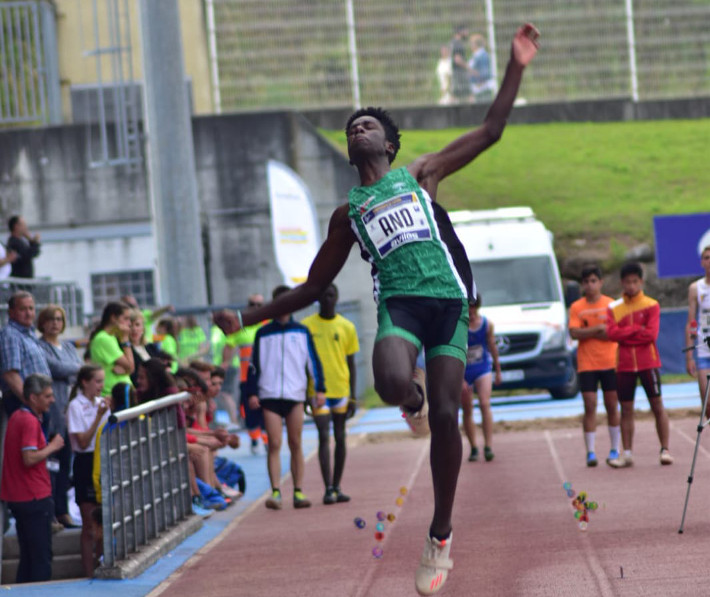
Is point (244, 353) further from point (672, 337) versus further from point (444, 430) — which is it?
point (444, 430)

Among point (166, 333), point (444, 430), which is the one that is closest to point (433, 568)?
point (444, 430)

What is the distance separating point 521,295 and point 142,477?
42.4 feet

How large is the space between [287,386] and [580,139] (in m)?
25.4

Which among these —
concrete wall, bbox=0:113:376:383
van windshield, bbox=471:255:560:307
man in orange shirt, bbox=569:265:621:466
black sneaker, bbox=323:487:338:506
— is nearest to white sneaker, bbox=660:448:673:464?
man in orange shirt, bbox=569:265:621:466

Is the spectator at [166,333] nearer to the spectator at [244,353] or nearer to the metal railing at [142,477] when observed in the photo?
the spectator at [244,353]

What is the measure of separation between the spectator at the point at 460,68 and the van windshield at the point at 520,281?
12.7 metres

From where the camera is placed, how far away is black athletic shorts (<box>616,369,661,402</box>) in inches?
531

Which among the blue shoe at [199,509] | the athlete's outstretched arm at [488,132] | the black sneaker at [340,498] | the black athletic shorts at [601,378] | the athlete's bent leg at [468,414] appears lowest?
the black sneaker at [340,498]

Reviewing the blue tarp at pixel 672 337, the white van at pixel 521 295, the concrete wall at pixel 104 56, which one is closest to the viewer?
the white van at pixel 521 295

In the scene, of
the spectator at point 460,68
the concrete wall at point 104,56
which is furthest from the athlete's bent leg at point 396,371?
the spectator at point 460,68

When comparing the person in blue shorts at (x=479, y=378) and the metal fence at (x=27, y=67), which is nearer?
the person in blue shorts at (x=479, y=378)

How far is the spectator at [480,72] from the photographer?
34.0 metres

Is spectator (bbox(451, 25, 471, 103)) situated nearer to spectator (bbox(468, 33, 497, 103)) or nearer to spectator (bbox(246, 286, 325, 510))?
spectator (bbox(468, 33, 497, 103))

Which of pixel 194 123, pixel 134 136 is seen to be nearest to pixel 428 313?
pixel 134 136
